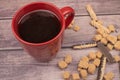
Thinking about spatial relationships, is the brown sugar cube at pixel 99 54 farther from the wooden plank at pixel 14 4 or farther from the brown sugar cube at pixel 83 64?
the wooden plank at pixel 14 4

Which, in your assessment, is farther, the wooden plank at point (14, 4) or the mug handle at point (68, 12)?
the wooden plank at point (14, 4)

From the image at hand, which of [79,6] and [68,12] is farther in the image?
[79,6]

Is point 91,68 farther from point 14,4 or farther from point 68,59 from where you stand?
point 14,4

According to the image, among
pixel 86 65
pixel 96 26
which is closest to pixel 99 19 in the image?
pixel 96 26

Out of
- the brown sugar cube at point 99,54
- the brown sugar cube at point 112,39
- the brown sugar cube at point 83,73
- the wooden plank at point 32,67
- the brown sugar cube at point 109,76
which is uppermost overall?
the brown sugar cube at point 112,39

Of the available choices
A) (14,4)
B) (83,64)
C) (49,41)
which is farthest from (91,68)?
(14,4)

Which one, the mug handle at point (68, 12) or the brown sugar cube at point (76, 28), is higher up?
the mug handle at point (68, 12)

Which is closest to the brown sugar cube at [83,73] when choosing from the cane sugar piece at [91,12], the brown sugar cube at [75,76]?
the brown sugar cube at [75,76]

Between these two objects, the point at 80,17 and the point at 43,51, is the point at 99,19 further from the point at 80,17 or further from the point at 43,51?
the point at 43,51
